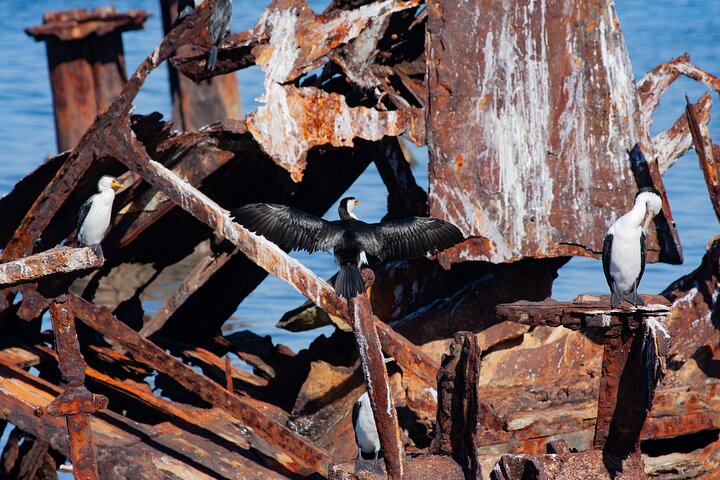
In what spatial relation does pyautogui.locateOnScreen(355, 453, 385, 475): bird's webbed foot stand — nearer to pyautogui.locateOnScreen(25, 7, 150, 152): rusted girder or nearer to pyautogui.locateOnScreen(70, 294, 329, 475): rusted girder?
pyautogui.locateOnScreen(70, 294, 329, 475): rusted girder

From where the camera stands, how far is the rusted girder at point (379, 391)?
523cm

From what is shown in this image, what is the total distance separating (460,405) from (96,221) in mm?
2445

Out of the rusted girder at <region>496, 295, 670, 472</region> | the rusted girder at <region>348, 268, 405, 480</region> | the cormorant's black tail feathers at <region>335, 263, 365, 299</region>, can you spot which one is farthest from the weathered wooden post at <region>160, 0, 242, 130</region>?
the rusted girder at <region>496, 295, 670, 472</region>

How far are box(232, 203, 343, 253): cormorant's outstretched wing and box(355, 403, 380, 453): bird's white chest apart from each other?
3.77 feet

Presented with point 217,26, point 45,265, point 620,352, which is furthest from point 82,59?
point 620,352

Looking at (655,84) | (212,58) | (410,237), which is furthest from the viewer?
(655,84)

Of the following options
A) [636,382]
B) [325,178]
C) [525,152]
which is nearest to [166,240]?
[325,178]

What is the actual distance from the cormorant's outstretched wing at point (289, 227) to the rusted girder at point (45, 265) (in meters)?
1.60

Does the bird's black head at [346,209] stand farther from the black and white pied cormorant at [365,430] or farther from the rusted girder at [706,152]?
the rusted girder at [706,152]

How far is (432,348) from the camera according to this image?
7.23m

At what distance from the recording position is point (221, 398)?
21.6 feet

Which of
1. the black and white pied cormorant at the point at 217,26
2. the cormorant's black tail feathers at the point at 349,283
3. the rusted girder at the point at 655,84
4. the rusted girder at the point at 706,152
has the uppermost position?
the black and white pied cormorant at the point at 217,26

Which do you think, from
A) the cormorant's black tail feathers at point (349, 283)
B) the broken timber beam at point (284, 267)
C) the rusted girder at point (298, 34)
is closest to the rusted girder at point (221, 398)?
the broken timber beam at point (284, 267)

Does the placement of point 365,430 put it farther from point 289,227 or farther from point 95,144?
point 95,144
